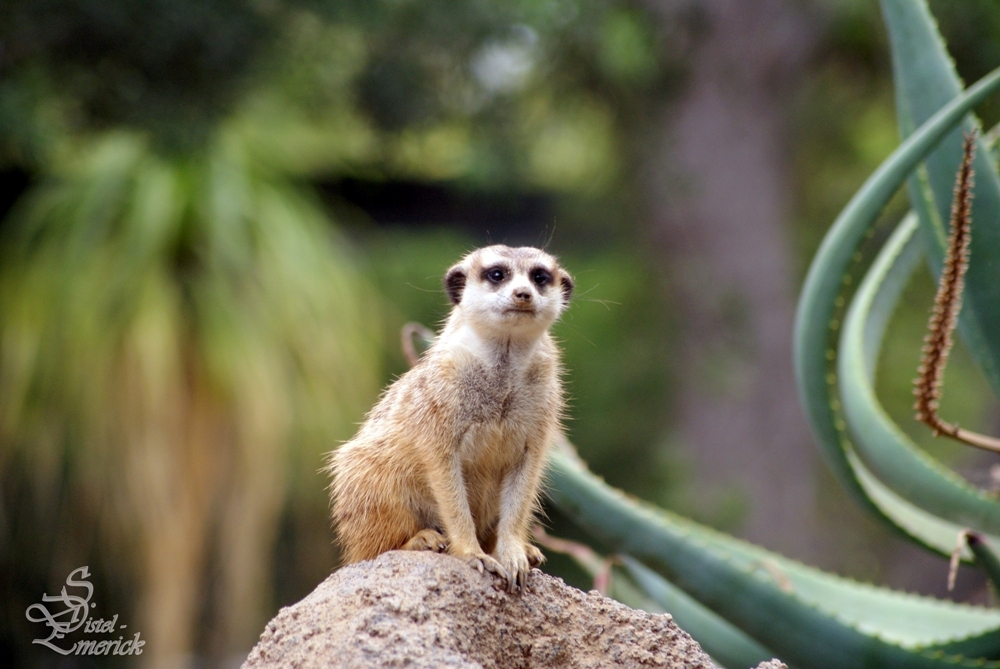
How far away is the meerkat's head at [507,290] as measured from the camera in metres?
1.51

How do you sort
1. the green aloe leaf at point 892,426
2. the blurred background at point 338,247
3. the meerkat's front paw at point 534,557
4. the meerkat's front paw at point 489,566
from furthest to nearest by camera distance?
the blurred background at point 338,247 < the green aloe leaf at point 892,426 < the meerkat's front paw at point 534,557 < the meerkat's front paw at point 489,566

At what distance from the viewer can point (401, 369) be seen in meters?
5.13

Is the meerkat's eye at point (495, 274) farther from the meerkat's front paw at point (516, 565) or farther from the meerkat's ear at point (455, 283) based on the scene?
the meerkat's front paw at point (516, 565)

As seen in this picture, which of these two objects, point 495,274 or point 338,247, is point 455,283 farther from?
point 338,247

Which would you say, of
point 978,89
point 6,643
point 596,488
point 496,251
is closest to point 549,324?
point 496,251

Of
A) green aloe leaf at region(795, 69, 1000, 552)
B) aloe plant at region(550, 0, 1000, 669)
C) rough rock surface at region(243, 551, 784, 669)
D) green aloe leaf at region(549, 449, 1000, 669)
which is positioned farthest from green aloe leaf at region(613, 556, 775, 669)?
rough rock surface at region(243, 551, 784, 669)

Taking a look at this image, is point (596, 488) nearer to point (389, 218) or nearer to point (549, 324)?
point (549, 324)

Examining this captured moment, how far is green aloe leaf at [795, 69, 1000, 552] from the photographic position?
65.8 inches

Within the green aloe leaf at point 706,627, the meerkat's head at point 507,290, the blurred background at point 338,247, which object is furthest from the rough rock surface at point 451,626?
the blurred background at point 338,247

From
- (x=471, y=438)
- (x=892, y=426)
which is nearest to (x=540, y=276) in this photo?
(x=471, y=438)

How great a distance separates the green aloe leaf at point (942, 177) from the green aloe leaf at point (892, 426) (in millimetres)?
225

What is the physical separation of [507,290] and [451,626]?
485mm

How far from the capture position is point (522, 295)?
59.1 inches

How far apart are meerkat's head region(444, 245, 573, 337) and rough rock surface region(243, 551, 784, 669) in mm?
341
